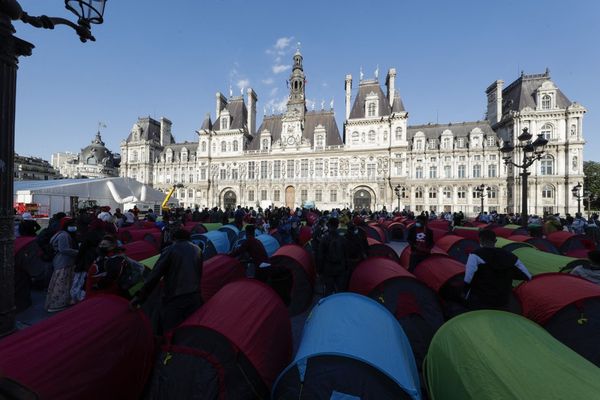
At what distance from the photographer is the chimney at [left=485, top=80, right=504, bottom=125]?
44125 millimetres

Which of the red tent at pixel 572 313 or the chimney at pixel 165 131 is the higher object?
the chimney at pixel 165 131

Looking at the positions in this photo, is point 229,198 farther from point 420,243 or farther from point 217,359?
point 217,359

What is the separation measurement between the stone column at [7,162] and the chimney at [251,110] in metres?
46.1

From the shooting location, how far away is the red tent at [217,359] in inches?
113

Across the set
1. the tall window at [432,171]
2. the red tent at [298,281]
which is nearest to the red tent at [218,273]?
the red tent at [298,281]

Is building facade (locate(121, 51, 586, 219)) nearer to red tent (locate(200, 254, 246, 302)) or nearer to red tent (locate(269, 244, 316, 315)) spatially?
red tent (locate(269, 244, 316, 315))

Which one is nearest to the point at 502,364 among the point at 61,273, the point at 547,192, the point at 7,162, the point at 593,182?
the point at 7,162

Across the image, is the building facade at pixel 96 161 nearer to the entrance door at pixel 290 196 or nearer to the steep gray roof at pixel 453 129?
the entrance door at pixel 290 196

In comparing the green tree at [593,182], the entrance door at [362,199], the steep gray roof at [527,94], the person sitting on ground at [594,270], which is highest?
the steep gray roof at [527,94]

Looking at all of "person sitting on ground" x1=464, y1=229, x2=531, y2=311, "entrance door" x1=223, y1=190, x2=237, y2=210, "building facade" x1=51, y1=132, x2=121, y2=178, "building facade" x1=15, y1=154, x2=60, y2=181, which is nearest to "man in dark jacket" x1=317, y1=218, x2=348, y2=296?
"person sitting on ground" x1=464, y1=229, x2=531, y2=311

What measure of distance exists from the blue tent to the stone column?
389 centimetres

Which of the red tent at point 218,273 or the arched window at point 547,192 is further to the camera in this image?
the arched window at point 547,192

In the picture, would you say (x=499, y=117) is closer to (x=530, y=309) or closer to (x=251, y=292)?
(x=530, y=309)

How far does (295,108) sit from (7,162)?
4265cm
